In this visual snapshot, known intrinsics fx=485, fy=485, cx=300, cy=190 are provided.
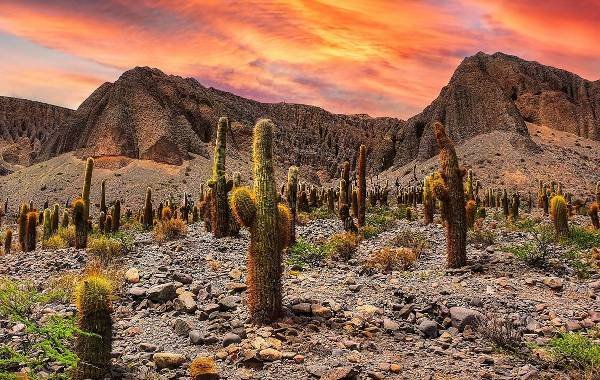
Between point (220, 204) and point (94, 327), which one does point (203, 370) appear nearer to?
point (94, 327)

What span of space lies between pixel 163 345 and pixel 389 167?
11011cm

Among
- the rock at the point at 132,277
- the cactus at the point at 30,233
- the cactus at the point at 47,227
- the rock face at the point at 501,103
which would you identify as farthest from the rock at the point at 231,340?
the rock face at the point at 501,103

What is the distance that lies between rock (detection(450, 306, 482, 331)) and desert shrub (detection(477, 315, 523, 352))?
101 millimetres

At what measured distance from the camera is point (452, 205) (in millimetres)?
12625

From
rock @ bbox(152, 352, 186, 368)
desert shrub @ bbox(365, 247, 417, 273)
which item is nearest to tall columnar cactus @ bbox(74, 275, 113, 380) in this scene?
rock @ bbox(152, 352, 186, 368)

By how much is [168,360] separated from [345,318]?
3169 mm

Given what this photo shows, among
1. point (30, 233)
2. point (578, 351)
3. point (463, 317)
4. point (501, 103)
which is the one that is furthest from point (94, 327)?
point (501, 103)

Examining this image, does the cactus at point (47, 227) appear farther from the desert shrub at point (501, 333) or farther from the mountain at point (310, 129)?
the mountain at point (310, 129)

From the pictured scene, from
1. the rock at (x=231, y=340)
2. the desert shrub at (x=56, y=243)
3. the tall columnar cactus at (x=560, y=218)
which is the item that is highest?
the tall columnar cactus at (x=560, y=218)

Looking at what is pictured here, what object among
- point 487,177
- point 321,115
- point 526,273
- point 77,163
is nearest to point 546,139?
point 487,177

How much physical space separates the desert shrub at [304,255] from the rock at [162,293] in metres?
4.11

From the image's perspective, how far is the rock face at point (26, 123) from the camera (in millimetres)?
132875

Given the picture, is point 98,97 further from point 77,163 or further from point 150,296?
point 150,296

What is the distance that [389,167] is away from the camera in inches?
4520
